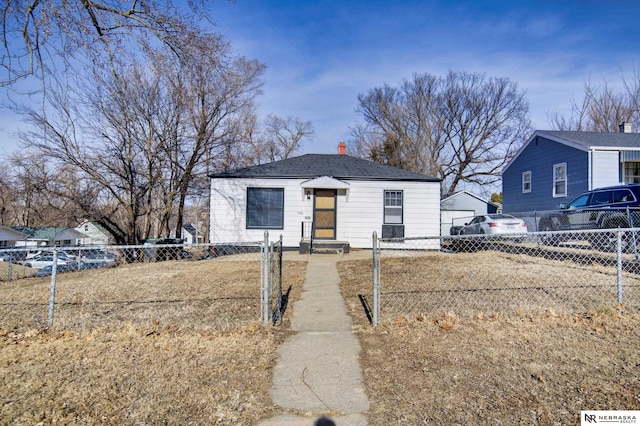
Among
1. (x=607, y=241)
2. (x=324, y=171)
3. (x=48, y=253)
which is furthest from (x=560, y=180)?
(x=48, y=253)

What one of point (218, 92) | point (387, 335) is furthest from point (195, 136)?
point (387, 335)

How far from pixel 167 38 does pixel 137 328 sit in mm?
4473

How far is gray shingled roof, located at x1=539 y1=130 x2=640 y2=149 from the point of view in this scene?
1556 centimetres

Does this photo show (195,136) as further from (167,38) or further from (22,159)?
(167,38)

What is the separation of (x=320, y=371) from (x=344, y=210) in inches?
415

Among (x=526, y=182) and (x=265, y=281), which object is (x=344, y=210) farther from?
(x=526, y=182)

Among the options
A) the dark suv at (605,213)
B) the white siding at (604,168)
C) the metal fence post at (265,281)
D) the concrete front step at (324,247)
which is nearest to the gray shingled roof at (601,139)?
the white siding at (604,168)

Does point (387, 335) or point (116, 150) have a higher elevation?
point (116, 150)

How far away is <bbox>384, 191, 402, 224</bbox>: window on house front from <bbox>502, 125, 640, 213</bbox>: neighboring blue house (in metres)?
8.50

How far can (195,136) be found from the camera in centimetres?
1739

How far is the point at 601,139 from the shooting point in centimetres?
1659

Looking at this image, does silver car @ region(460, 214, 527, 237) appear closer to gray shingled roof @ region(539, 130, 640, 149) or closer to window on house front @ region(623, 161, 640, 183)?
gray shingled roof @ region(539, 130, 640, 149)

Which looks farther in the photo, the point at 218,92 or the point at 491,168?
the point at 491,168

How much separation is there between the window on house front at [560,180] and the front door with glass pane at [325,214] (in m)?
11.4
